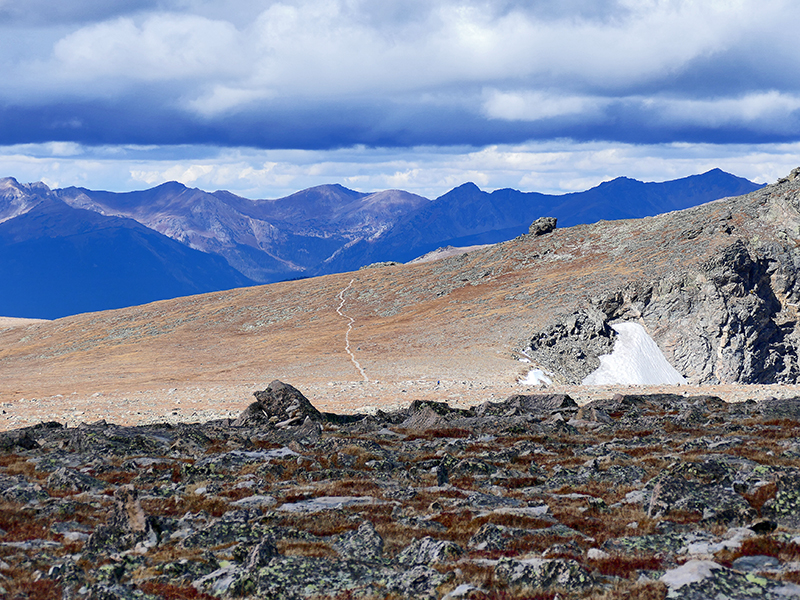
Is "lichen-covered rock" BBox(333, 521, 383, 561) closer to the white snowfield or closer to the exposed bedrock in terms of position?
the white snowfield

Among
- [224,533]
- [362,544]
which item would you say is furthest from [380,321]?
[362,544]

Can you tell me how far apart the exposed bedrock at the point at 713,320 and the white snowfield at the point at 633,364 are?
3.45 ft

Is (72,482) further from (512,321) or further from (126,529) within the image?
(512,321)

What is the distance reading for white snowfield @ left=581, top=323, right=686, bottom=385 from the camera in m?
67.4

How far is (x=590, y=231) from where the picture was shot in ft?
376

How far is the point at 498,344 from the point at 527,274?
3361cm

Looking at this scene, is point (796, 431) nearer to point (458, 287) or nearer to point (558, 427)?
point (558, 427)

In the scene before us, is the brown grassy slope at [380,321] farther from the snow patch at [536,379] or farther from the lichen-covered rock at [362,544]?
the lichen-covered rock at [362,544]

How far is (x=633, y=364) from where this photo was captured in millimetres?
70562

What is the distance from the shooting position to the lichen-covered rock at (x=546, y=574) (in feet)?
37.2

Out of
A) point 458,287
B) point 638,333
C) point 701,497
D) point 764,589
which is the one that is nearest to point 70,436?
point 701,497

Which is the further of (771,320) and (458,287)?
(458,287)

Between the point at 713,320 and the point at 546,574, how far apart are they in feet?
241

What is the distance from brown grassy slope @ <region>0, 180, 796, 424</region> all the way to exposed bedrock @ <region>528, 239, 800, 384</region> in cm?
274
